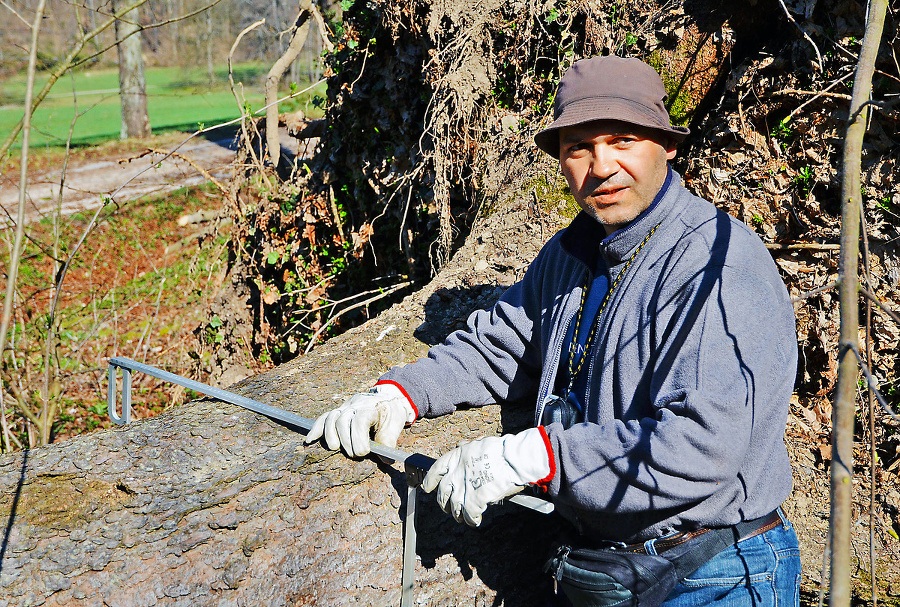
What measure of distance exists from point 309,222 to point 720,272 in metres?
4.14

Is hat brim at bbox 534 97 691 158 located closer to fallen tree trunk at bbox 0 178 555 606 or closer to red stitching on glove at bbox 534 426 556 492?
red stitching on glove at bbox 534 426 556 492

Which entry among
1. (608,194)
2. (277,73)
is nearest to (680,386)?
(608,194)

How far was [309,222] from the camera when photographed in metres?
5.45

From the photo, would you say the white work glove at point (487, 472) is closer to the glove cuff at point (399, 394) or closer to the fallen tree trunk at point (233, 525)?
the fallen tree trunk at point (233, 525)

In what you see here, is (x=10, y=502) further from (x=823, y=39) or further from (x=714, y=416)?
(x=823, y=39)

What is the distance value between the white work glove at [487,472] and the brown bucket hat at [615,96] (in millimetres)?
971

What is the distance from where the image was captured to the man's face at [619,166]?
212cm

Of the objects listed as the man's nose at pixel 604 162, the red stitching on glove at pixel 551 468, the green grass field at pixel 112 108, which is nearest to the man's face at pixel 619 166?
the man's nose at pixel 604 162

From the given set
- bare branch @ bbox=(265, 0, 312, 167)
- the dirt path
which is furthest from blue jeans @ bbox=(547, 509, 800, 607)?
the dirt path

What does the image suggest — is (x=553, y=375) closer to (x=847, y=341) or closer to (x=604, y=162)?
(x=604, y=162)

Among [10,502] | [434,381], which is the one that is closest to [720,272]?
[434,381]

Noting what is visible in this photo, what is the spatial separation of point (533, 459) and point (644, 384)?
38 centimetres

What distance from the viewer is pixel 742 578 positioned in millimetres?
1871

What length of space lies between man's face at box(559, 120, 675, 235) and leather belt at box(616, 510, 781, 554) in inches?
37.3
